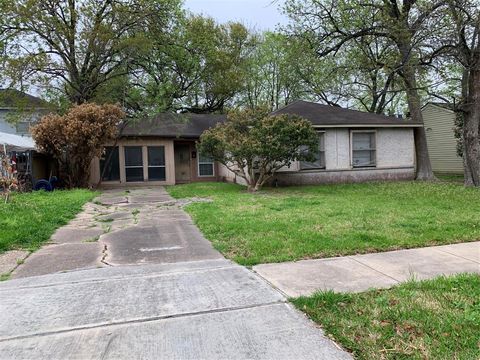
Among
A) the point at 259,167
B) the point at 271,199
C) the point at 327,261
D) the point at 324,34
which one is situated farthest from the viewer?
the point at 324,34

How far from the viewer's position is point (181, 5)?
21141 mm

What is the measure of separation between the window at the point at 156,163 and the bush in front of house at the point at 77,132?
12.8 ft

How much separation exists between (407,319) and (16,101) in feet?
66.4

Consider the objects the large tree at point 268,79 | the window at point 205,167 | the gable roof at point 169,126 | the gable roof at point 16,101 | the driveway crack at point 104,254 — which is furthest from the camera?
the large tree at point 268,79

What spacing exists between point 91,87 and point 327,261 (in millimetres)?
17075

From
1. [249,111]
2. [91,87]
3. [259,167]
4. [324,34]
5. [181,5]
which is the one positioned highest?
[181,5]

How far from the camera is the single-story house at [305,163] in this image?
54.3ft

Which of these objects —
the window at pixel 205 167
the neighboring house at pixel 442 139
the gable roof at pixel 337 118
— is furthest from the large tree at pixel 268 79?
the gable roof at pixel 337 118

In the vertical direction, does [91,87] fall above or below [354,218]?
above

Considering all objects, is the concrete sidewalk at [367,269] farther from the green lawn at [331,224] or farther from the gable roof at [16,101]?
the gable roof at [16,101]

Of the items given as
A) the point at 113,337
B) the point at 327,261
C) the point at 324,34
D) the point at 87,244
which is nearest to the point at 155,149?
the point at 324,34

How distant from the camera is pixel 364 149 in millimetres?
17266

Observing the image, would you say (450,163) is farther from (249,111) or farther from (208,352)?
(208,352)

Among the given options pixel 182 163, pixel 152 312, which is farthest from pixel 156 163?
pixel 152 312
